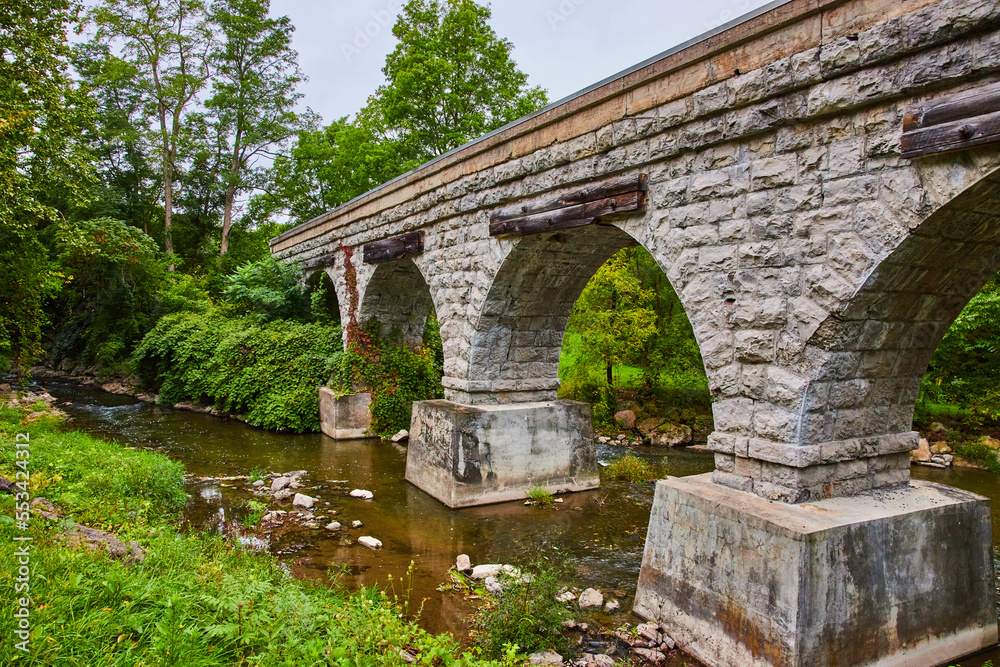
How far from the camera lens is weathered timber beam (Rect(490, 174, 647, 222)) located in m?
5.00

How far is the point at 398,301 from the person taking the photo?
11.9m

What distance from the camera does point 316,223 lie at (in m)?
13.4

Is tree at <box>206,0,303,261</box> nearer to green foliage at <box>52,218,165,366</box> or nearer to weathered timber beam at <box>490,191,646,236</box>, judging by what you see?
green foliage at <box>52,218,165,366</box>

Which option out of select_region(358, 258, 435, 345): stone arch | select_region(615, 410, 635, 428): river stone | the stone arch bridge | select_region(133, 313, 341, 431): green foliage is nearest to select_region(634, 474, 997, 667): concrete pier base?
the stone arch bridge

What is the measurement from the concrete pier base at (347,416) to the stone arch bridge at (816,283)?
732 cm

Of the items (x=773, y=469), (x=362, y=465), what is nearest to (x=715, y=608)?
(x=773, y=469)

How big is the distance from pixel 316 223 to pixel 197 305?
21.2 ft

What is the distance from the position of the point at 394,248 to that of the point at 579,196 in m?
4.39

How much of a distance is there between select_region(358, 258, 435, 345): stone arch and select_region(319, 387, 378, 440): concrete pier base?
57.2 inches

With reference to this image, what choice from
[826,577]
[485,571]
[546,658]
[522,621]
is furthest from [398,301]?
[826,577]

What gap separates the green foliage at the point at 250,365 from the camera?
39.7 feet

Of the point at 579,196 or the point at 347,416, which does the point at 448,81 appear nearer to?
the point at 347,416

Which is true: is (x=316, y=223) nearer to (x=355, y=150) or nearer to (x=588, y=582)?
(x=355, y=150)

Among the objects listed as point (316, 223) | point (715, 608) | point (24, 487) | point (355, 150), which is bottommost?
point (715, 608)
